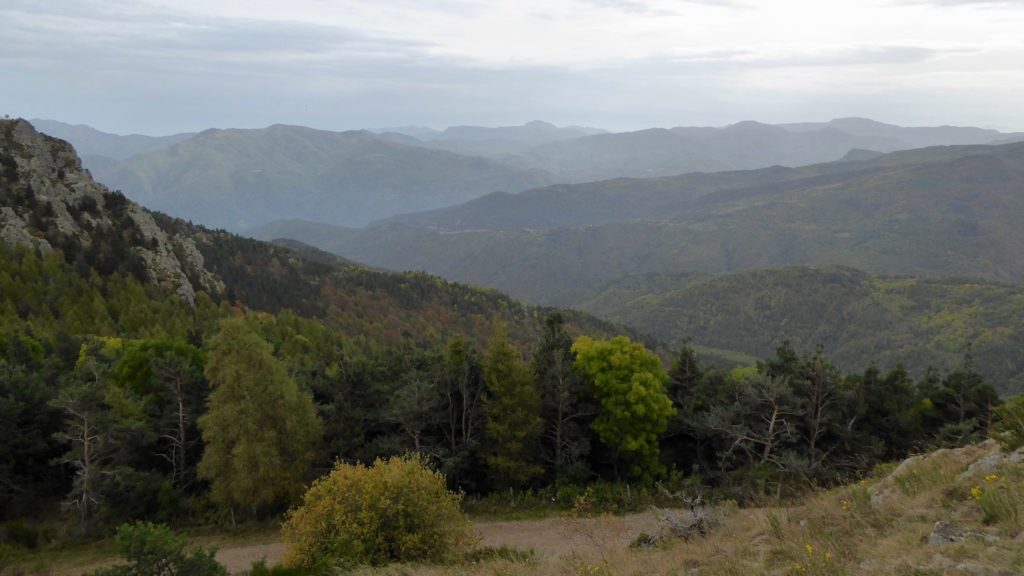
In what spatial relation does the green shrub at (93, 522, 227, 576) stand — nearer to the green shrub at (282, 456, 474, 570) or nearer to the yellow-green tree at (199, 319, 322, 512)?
the green shrub at (282, 456, 474, 570)

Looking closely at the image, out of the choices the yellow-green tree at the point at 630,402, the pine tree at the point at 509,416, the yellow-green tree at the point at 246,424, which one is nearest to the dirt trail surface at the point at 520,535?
the yellow-green tree at the point at 246,424

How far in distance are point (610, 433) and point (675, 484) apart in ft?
11.9

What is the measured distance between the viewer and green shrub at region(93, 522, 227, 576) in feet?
40.7

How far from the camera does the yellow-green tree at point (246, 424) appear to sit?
2462 centimetres

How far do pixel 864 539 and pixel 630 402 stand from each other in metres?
19.0

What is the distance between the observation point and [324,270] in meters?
124

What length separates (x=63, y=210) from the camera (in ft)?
219

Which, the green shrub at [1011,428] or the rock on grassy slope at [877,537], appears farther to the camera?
the green shrub at [1011,428]

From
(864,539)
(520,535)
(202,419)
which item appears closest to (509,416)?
(520,535)

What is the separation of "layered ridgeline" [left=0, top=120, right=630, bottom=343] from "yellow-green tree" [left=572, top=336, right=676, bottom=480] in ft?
85.3

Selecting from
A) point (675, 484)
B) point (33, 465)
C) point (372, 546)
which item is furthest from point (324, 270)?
point (372, 546)

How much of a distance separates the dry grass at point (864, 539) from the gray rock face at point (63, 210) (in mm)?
65227

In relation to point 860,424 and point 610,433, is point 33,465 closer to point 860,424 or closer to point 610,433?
point 610,433

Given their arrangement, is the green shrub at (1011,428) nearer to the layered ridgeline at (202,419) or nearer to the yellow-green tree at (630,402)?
the yellow-green tree at (630,402)
